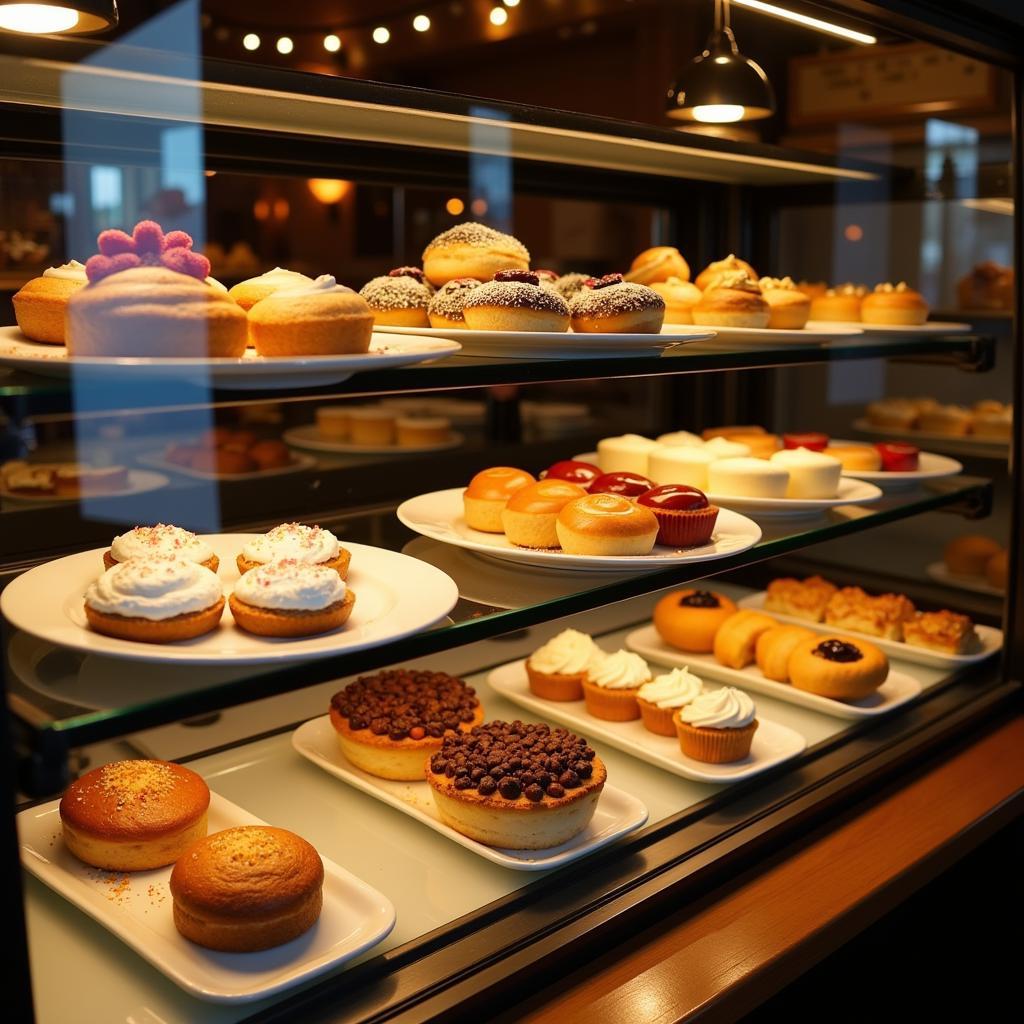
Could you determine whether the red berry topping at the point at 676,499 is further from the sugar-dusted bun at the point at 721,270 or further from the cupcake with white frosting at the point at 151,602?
the cupcake with white frosting at the point at 151,602

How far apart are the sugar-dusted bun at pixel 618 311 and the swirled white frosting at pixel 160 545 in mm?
602

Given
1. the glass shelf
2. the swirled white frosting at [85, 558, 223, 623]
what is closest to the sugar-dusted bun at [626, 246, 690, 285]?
the glass shelf

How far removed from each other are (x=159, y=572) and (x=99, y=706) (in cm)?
17

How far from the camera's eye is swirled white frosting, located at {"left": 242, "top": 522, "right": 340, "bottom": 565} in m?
1.28

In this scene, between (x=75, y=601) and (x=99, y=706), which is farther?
(x=75, y=601)

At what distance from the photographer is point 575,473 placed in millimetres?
1789

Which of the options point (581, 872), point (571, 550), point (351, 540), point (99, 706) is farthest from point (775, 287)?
→ point (99, 706)

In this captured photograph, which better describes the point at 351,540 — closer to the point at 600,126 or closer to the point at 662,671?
the point at 600,126

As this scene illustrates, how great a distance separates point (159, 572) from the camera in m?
1.11

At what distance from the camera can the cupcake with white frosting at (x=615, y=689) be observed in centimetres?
194

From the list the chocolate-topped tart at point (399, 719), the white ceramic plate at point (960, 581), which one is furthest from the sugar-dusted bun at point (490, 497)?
the white ceramic plate at point (960, 581)

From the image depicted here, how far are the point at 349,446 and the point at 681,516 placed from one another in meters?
0.86

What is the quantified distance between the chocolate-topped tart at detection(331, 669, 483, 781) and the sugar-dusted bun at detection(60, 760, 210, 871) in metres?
0.30

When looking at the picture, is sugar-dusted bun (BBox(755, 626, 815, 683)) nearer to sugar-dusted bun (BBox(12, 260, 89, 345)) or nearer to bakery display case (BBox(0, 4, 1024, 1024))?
bakery display case (BBox(0, 4, 1024, 1024))
